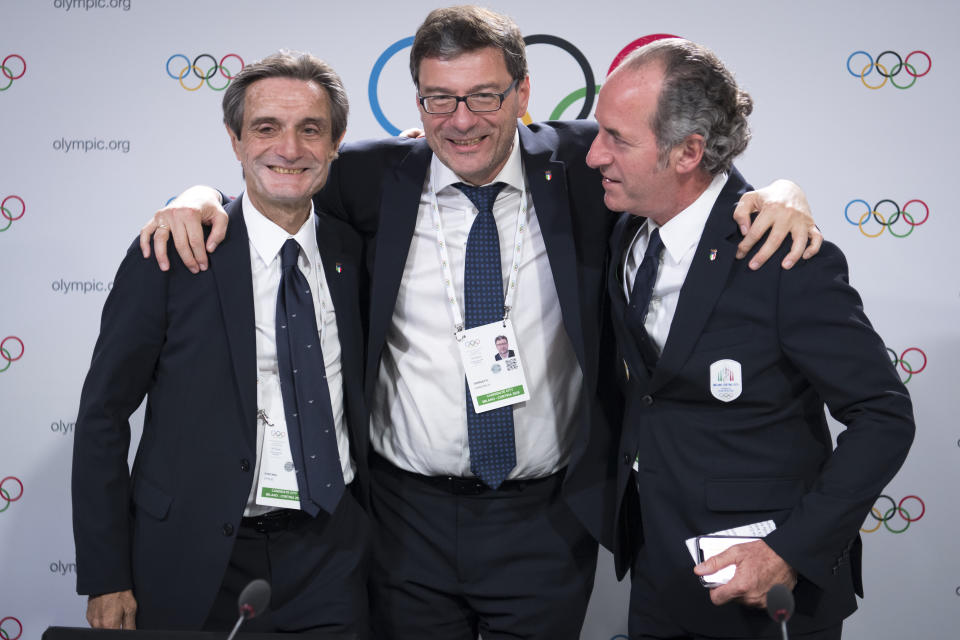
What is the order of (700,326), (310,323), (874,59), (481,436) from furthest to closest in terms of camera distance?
(874,59)
(481,436)
(310,323)
(700,326)

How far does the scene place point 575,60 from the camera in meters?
3.11

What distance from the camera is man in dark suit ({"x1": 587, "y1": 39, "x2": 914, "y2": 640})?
1.77 m

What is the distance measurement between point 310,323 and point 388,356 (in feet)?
1.29

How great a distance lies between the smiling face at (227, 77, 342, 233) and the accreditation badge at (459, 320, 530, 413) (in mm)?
573

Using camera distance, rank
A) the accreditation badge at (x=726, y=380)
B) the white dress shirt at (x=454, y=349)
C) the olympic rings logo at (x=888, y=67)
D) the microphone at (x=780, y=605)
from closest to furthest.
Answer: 1. the microphone at (x=780, y=605)
2. the accreditation badge at (x=726, y=380)
3. the white dress shirt at (x=454, y=349)
4. the olympic rings logo at (x=888, y=67)

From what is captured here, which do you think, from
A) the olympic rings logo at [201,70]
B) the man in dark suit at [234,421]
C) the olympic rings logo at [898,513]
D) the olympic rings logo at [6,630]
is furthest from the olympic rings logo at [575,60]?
the olympic rings logo at [6,630]

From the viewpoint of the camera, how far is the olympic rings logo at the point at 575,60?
309 cm

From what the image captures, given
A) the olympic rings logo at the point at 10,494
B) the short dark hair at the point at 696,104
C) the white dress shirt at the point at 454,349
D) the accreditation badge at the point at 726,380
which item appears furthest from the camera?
the olympic rings logo at the point at 10,494

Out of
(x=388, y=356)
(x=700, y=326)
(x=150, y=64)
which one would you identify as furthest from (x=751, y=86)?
(x=150, y=64)

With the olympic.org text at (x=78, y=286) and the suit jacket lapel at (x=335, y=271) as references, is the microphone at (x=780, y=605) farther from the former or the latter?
the olympic.org text at (x=78, y=286)

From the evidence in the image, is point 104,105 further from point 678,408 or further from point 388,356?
point 678,408

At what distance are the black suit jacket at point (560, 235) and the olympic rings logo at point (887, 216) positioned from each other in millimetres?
1256

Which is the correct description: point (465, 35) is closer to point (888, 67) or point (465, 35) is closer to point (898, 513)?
point (888, 67)

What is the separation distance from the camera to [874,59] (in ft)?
10.0
